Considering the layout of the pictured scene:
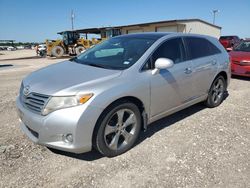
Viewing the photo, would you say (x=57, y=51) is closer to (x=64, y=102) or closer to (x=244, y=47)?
(x=244, y=47)

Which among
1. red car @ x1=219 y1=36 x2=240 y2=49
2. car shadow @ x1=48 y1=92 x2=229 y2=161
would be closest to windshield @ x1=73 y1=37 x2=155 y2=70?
car shadow @ x1=48 y1=92 x2=229 y2=161

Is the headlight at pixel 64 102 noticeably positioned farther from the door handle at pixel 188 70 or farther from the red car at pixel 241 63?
the red car at pixel 241 63

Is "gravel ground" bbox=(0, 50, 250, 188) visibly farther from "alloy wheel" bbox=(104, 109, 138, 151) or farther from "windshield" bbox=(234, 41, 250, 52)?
"windshield" bbox=(234, 41, 250, 52)

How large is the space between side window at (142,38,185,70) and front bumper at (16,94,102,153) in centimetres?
115

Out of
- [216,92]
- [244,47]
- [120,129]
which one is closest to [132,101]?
[120,129]

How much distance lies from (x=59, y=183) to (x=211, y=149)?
7.06 ft

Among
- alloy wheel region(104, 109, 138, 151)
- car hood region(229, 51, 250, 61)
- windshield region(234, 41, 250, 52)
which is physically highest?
windshield region(234, 41, 250, 52)

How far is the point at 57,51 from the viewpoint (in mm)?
21891

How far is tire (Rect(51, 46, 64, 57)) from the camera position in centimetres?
2175

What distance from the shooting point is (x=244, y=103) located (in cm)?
538

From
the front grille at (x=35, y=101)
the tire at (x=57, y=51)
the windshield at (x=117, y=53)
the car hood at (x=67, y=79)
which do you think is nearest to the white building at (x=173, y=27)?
the tire at (x=57, y=51)

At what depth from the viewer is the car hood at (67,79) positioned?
264 centimetres

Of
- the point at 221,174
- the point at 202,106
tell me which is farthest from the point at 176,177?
the point at 202,106

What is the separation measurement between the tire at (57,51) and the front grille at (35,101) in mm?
20010
